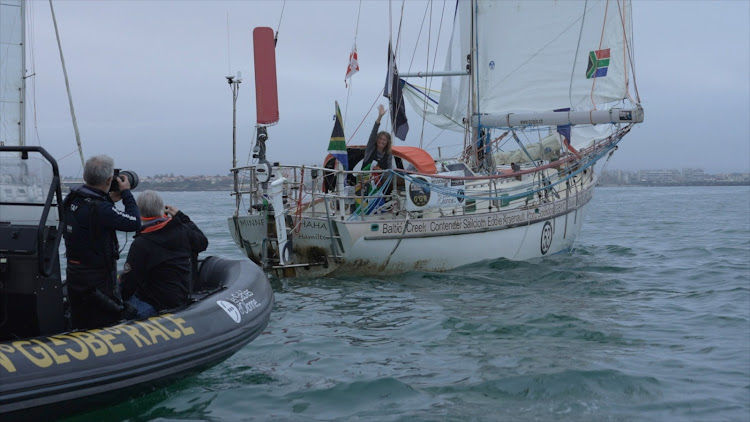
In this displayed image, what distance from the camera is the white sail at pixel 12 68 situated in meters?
18.2

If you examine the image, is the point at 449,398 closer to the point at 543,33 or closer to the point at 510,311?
the point at 510,311

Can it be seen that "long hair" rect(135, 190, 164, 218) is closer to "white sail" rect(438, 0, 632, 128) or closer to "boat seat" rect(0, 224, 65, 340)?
"boat seat" rect(0, 224, 65, 340)

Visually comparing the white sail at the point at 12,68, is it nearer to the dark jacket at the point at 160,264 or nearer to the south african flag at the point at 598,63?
the dark jacket at the point at 160,264

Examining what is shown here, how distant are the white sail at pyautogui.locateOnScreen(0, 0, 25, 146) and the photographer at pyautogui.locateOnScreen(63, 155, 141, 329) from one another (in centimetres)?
1357

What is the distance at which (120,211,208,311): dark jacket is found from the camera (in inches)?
260

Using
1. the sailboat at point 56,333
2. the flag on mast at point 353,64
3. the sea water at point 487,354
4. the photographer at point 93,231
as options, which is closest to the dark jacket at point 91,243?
the photographer at point 93,231

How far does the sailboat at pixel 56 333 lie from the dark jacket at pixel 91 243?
121mm

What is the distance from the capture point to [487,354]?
7816 mm

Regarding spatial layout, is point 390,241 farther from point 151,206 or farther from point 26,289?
point 26,289

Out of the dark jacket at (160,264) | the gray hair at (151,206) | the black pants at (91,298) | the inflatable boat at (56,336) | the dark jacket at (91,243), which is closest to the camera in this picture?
the inflatable boat at (56,336)

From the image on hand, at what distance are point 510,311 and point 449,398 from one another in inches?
149

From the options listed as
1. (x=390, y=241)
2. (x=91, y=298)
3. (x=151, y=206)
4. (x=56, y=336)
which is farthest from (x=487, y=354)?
(x=390, y=241)

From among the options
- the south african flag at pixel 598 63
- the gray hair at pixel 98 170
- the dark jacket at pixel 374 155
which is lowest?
the gray hair at pixel 98 170

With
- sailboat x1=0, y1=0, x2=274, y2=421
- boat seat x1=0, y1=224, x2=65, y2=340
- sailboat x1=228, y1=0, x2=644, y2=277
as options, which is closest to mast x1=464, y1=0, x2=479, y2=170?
sailboat x1=228, y1=0, x2=644, y2=277
